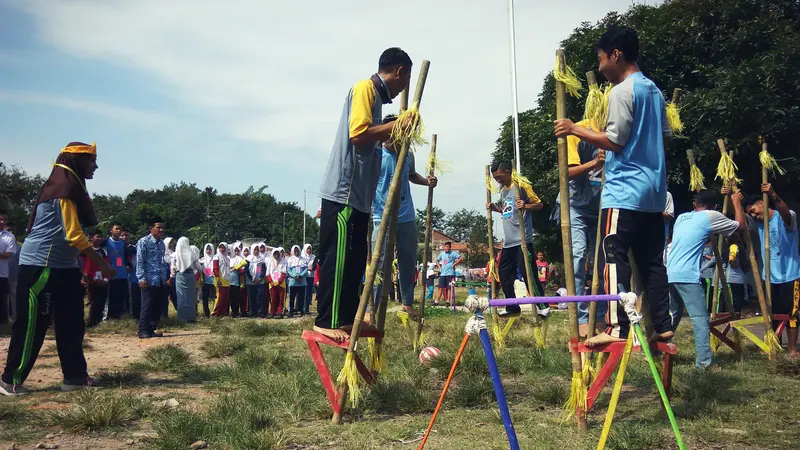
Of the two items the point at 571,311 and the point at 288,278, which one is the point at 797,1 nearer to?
the point at 288,278

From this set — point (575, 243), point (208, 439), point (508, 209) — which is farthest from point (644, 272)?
point (508, 209)

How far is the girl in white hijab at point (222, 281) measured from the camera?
1756cm

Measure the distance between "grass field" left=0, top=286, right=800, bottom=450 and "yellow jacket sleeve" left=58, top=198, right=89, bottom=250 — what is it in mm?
1358

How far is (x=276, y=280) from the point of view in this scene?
18.5 m

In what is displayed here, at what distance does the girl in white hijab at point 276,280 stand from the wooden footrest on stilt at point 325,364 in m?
14.0

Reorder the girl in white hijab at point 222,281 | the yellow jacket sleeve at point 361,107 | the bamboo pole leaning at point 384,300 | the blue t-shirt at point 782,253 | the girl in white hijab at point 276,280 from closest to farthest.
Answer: the yellow jacket sleeve at point 361,107
the bamboo pole leaning at point 384,300
the blue t-shirt at point 782,253
the girl in white hijab at point 222,281
the girl in white hijab at point 276,280

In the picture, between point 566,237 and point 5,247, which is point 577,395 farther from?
point 5,247

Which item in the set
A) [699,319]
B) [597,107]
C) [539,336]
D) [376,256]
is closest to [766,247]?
[699,319]

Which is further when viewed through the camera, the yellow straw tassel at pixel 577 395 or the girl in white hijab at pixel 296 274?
the girl in white hijab at pixel 296 274

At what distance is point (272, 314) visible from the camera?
18.2m

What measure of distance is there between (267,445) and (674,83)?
17.9m

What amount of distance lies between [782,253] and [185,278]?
11.8m

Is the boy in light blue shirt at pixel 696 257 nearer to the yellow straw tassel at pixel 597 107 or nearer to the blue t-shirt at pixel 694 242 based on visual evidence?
the blue t-shirt at pixel 694 242

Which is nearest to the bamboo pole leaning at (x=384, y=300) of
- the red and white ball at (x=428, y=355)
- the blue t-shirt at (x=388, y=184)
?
the red and white ball at (x=428, y=355)
